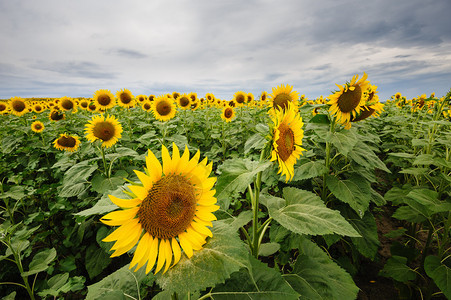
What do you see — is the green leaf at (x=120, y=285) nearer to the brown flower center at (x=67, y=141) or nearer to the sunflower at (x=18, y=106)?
the brown flower center at (x=67, y=141)

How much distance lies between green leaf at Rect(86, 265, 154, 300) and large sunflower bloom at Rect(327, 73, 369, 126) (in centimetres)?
266

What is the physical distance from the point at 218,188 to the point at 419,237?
4.44 m

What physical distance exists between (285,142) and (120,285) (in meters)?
1.45

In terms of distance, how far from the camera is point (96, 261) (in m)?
2.74

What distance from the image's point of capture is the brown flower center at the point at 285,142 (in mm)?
1585

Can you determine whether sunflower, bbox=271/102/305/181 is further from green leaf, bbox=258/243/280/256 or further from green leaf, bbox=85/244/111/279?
green leaf, bbox=85/244/111/279

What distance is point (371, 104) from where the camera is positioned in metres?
2.94

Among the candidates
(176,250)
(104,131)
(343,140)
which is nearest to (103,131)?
(104,131)

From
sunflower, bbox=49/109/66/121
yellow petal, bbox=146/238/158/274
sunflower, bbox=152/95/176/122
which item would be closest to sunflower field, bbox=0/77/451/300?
yellow petal, bbox=146/238/158/274

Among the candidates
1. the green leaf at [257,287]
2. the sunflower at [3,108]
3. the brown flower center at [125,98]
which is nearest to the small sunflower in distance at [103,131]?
the green leaf at [257,287]

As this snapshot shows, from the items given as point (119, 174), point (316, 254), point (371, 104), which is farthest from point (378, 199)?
point (119, 174)

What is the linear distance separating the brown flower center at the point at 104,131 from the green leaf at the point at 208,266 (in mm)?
3042

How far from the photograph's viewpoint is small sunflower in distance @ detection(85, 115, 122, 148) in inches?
135

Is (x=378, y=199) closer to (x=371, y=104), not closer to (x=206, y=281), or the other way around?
(x=371, y=104)
